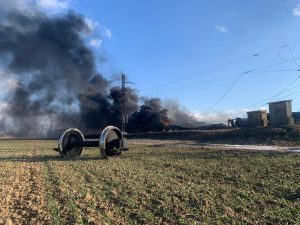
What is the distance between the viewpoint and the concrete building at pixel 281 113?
4481 cm

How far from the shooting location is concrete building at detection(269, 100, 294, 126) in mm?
44812

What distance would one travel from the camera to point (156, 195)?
1099 centimetres

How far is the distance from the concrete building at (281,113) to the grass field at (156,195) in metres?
28.7

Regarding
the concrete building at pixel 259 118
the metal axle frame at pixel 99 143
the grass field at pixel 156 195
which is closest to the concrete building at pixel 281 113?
the concrete building at pixel 259 118

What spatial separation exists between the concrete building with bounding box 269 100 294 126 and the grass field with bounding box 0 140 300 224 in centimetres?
2872

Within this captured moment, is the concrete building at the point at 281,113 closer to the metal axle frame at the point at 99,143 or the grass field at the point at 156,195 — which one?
the metal axle frame at the point at 99,143

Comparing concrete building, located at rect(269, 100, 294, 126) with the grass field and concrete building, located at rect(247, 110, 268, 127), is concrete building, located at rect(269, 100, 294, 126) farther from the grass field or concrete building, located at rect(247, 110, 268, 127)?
the grass field

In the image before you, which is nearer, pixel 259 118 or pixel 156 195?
pixel 156 195

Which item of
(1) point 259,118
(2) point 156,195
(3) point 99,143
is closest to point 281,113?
(1) point 259,118

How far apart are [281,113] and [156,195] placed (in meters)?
37.6

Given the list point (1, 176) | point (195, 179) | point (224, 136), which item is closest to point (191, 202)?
point (195, 179)

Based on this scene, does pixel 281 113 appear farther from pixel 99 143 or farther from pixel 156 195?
pixel 156 195

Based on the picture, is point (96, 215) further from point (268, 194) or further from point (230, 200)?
point (268, 194)

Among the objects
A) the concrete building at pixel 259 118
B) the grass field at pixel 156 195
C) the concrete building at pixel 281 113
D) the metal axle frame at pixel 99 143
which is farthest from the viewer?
the concrete building at pixel 259 118
